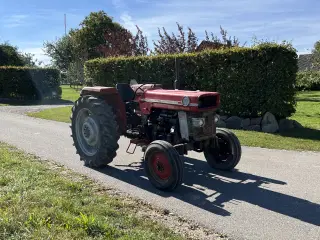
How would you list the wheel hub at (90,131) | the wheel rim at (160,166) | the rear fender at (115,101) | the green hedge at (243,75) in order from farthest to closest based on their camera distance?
the green hedge at (243,75) → the wheel hub at (90,131) → the rear fender at (115,101) → the wheel rim at (160,166)

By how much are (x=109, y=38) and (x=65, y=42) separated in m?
12.5

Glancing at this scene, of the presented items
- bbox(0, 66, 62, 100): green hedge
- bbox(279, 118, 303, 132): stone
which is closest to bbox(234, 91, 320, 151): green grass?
bbox(279, 118, 303, 132): stone

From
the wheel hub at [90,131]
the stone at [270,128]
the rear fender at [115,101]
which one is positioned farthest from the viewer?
the stone at [270,128]

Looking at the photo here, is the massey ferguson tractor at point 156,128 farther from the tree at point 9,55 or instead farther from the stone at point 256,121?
the tree at point 9,55

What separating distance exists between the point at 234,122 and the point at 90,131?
5706 millimetres

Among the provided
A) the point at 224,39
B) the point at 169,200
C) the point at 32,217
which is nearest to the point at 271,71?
the point at 169,200

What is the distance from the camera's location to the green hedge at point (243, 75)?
33.6ft

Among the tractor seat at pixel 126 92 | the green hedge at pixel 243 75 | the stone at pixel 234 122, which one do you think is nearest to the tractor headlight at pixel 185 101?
the tractor seat at pixel 126 92

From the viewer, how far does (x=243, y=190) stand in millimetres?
5133

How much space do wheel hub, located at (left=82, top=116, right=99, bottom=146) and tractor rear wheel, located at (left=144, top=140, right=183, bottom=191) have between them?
1501 millimetres

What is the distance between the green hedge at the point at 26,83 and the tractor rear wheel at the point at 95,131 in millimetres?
17189

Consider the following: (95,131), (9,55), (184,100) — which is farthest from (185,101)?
(9,55)

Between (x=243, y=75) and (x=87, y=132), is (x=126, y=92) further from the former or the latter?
(x=243, y=75)

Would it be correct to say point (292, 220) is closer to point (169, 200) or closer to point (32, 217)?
point (169, 200)
